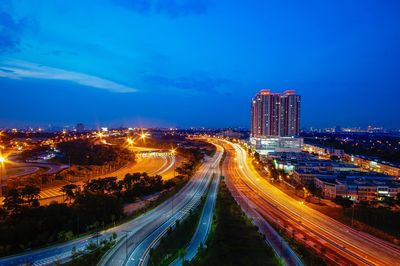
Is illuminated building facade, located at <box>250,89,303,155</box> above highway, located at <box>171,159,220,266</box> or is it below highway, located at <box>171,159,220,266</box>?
above

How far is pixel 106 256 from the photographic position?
1356 centimetres

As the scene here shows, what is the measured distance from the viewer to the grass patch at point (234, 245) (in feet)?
43.8

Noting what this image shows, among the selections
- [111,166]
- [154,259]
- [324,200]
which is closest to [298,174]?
[324,200]

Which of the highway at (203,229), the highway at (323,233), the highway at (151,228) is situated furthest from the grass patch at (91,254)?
the highway at (323,233)

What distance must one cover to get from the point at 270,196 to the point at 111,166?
21.1 metres

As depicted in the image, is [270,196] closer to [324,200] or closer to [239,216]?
[324,200]

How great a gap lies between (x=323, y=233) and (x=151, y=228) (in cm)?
936

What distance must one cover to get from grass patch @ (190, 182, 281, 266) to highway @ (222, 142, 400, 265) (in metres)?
2.47

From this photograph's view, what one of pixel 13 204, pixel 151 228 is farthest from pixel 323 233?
pixel 13 204

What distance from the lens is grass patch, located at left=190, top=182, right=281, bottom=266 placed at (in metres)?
13.4

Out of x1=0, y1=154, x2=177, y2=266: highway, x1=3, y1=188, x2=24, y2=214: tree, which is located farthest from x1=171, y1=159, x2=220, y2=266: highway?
x1=3, y1=188, x2=24, y2=214: tree

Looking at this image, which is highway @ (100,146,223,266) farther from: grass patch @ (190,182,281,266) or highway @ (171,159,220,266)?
grass patch @ (190,182,281,266)

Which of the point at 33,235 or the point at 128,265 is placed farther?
the point at 33,235

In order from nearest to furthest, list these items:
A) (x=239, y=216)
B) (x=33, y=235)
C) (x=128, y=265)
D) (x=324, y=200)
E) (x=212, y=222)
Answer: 1. (x=128, y=265)
2. (x=33, y=235)
3. (x=212, y=222)
4. (x=239, y=216)
5. (x=324, y=200)
